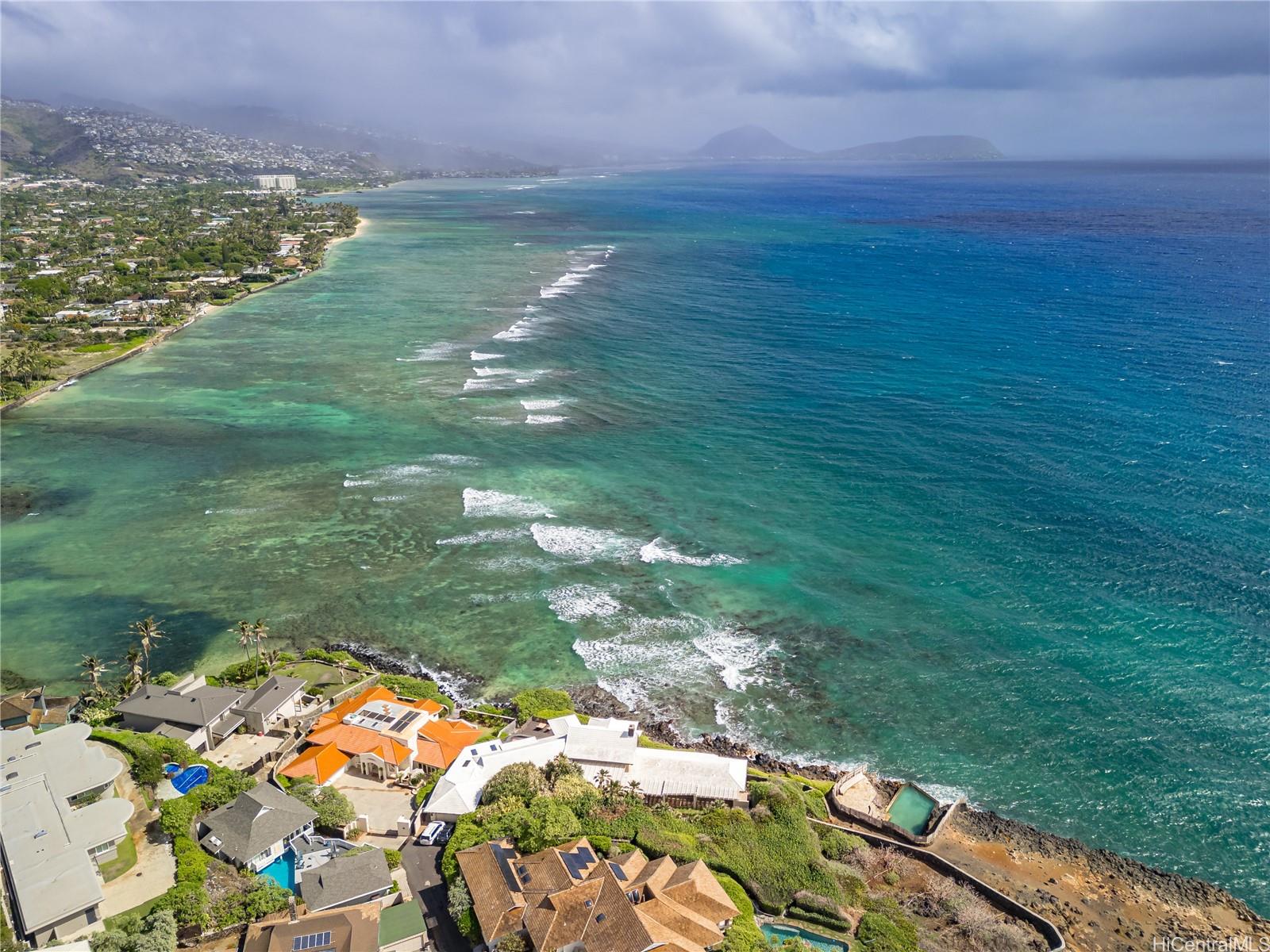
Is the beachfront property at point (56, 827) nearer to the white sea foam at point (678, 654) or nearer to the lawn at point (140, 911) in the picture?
the lawn at point (140, 911)

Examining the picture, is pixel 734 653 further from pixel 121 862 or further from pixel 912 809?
pixel 121 862

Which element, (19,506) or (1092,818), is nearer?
(1092,818)

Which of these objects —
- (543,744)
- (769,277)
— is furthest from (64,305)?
(543,744)

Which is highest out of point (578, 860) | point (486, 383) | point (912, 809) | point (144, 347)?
point (144, 347)

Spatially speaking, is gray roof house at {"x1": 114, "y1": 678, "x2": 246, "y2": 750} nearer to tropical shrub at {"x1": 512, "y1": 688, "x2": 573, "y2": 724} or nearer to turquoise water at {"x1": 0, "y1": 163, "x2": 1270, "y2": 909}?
turquoise water at {"x1": 0, "y1": 163, "x2": 1270, "y2": 909}

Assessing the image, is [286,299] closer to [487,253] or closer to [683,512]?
[487,253]

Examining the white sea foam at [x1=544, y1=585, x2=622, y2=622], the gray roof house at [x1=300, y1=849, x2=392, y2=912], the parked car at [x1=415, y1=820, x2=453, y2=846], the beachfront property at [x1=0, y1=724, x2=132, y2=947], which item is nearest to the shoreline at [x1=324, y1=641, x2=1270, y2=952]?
the parked car at [x1=415, y1=820, x2=453, y2=846]

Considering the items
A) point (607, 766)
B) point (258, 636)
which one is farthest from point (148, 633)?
point (607, 766)
